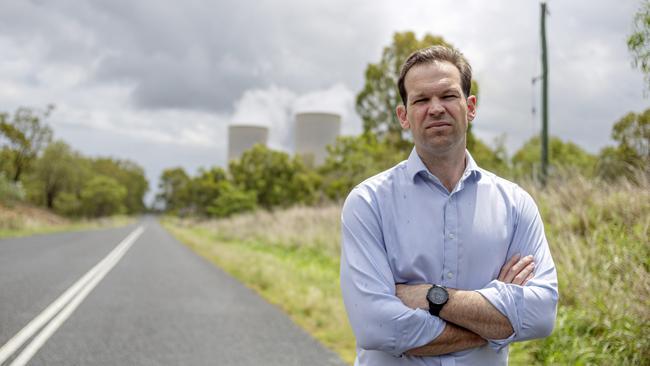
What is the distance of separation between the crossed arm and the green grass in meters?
1.91

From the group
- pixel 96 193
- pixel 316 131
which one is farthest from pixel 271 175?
pixel 96 193

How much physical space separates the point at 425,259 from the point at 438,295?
14 cm

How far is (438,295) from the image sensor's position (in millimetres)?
2152

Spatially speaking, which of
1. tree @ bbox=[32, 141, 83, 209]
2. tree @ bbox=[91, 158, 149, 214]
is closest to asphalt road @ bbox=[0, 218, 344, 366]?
tree @ bbox=[32, 141, 83, 209]

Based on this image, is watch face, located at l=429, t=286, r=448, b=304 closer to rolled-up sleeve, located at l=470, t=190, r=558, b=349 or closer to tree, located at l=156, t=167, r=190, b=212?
rolled-up sleeve, located at l=470, t=190, r=558, b=349

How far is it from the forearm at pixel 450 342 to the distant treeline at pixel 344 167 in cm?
270

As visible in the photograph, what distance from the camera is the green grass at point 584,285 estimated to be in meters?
3.88

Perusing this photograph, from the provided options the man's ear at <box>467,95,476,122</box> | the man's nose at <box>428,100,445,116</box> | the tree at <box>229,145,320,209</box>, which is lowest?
the man's nose at <box>428,100,445,116</box>

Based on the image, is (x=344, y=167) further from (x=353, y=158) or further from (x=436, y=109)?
(x=436, y=109)

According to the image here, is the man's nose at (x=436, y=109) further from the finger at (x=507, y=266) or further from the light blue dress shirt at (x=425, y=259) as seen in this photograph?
the finger at (x=507, y=266)

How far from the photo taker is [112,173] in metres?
126

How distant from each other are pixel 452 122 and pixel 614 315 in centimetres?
292

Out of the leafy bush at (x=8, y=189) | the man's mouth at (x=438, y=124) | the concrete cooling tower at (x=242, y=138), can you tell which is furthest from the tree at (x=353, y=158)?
the leafy bush at (x=8, y=189)

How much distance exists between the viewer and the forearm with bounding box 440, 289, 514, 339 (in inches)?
85.0
